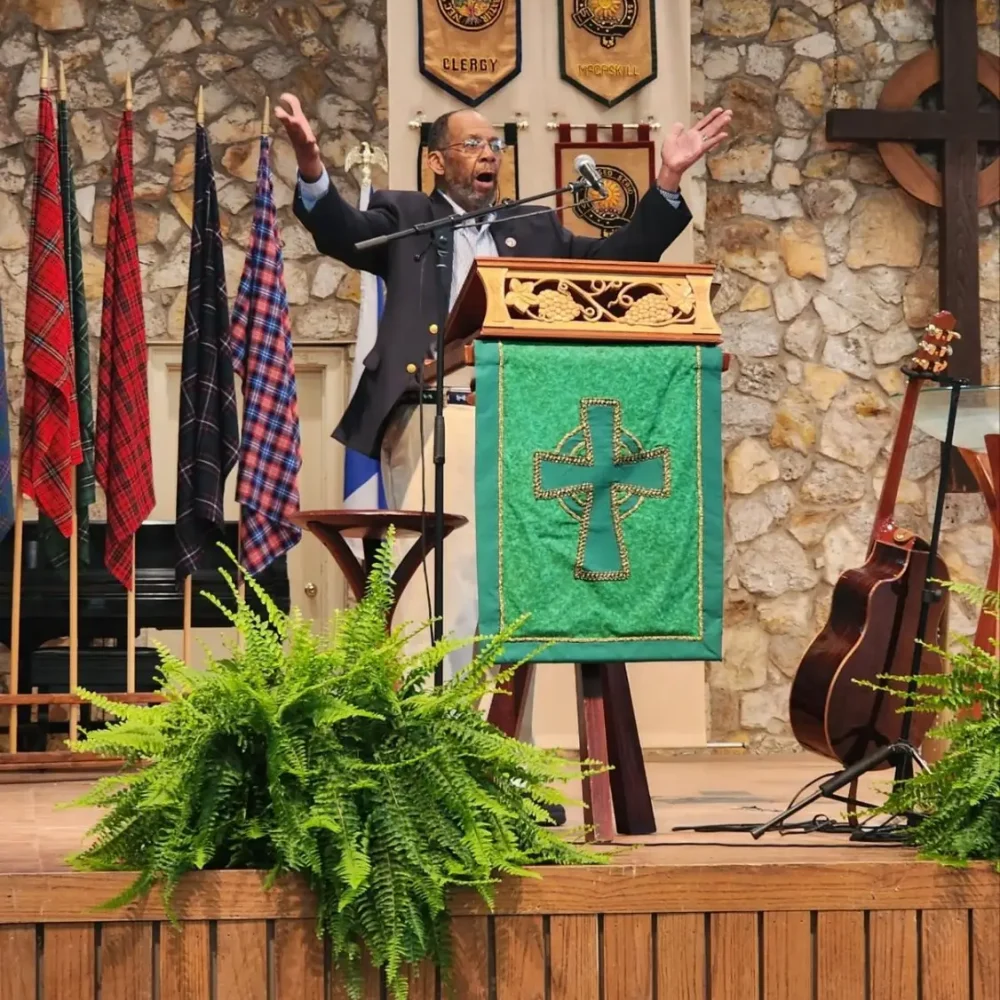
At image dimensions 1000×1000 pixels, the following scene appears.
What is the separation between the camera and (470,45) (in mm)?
5547

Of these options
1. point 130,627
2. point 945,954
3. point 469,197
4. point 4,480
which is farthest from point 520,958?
point 4,480

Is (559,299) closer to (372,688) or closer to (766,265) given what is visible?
(372,688)

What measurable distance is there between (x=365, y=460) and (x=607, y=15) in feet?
6.21

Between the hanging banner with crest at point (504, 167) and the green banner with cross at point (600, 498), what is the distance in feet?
9.22

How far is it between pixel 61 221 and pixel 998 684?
10.3 ft

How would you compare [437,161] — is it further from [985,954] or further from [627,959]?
[985,954]

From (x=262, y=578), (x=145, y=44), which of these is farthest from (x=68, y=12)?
(x=262, y=578)

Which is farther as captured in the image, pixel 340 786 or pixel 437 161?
pixel 437 161

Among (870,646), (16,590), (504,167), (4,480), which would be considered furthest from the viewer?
(504,167)

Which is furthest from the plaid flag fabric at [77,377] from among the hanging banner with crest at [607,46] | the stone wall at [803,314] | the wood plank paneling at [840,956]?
the wood plank paneling at [840,956]

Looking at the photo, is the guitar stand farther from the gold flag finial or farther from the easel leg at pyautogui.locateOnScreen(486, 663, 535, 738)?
the gold flag finial

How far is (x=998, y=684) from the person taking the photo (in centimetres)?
249

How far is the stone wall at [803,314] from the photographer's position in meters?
5.92

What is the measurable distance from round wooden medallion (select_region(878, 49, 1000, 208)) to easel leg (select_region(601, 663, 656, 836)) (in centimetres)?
359
